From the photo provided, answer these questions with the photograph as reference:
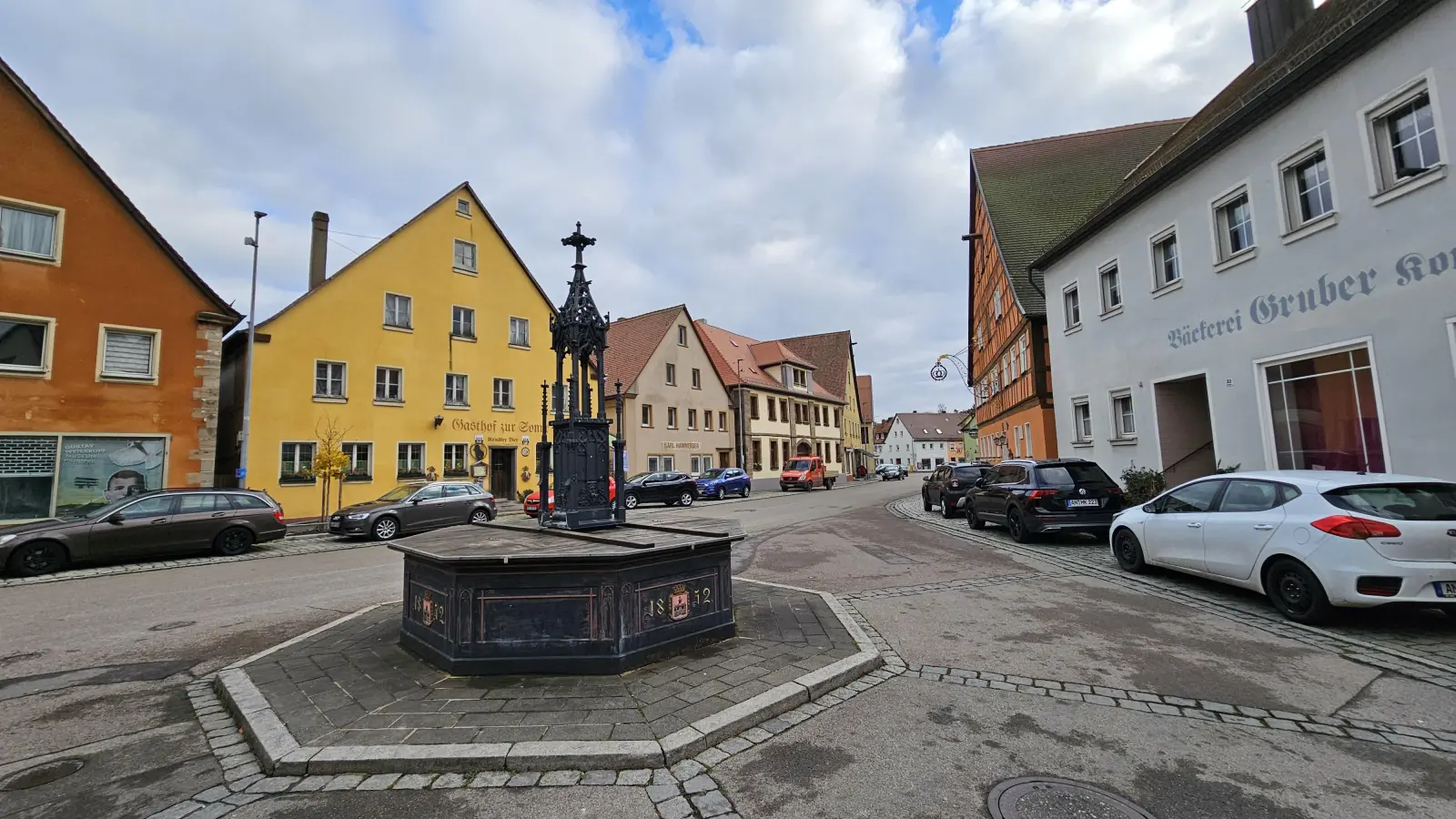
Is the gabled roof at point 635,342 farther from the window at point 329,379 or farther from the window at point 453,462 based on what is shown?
the window at point 329,379

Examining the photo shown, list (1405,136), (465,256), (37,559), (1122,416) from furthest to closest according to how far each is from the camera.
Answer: (465,256) < (1122,416) < (37,559) < (1405,136)

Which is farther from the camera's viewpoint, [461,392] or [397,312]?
[461,392]

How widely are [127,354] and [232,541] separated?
Result: 7678mm

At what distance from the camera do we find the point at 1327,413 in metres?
10.2

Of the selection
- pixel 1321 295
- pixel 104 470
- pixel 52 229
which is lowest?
pixel 104 470

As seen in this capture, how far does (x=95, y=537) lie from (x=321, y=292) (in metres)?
12.0

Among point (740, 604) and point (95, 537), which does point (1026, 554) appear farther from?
point (95, 537)

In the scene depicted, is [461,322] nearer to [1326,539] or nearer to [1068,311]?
[1068,311]

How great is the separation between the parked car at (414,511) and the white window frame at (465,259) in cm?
1113

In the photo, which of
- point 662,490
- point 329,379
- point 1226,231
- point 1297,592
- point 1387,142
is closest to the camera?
point 1297,592

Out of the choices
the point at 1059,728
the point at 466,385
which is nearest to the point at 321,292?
the point at 466,385

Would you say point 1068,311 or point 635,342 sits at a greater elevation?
point 635,342

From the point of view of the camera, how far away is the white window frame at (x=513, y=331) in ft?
88.5

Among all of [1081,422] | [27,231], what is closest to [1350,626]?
[1081,422]
